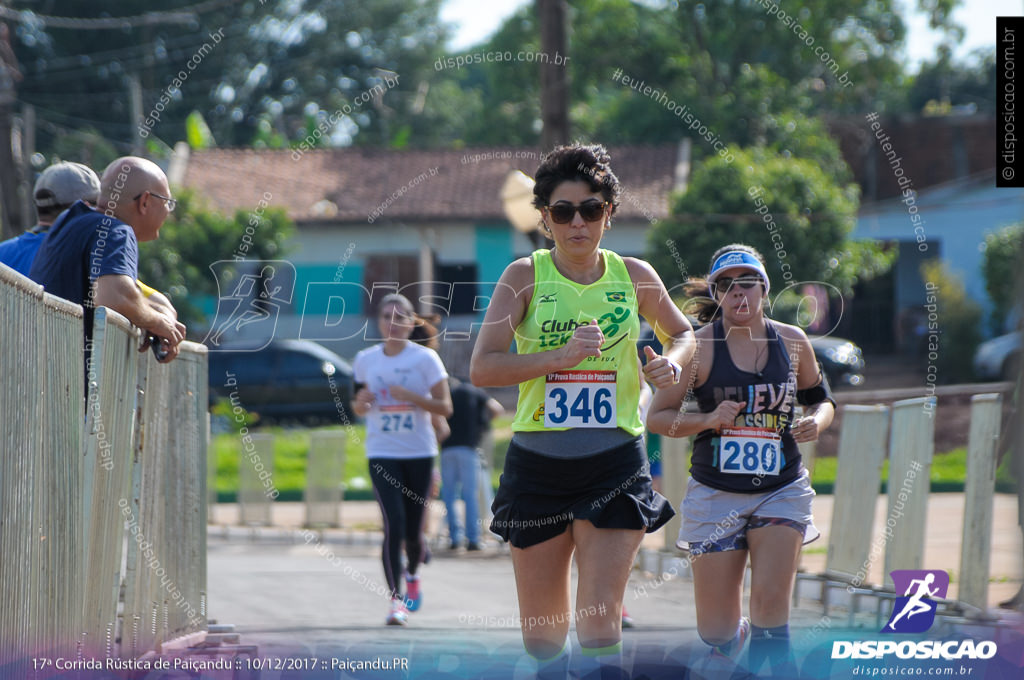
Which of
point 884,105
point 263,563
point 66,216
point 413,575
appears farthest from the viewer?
point 884,105

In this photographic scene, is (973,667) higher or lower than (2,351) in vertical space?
lower

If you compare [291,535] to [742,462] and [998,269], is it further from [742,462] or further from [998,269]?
[998,269]

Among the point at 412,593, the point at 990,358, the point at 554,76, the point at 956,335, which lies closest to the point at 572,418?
the point at 412,593

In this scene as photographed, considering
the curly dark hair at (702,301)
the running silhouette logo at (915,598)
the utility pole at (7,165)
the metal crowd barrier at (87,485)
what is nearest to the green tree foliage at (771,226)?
the utility pole at (7,165)

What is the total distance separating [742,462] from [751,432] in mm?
120

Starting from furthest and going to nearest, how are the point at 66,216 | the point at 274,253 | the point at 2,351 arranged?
the point at 274,253, the point at 66,216, the point at 2,351

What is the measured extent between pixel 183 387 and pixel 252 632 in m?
1.88

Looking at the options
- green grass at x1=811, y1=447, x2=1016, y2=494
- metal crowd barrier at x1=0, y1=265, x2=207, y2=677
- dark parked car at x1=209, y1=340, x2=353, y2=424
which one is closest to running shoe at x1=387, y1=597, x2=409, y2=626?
metal crowd barrier at x1=0, y1=265, x2=207, y2=677

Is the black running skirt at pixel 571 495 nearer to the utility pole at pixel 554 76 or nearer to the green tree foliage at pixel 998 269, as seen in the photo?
the utility pole at pixel 554 76

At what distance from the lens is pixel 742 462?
4.99 meters

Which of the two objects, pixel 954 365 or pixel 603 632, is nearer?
pixel 603 632

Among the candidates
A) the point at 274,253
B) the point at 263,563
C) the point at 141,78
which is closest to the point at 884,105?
the point at 141,78

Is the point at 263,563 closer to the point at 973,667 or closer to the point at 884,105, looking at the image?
the point at 973,667

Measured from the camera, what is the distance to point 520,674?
4.52m
